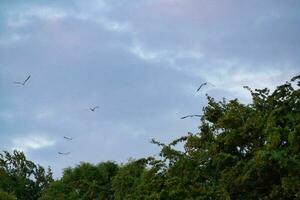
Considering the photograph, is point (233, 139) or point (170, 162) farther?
point (170, 162)

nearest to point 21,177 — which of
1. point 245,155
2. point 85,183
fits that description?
point 85,183

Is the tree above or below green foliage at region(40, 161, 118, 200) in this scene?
below

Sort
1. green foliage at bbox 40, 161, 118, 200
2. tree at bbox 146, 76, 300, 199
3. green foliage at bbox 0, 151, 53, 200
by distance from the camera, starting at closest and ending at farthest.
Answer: tree at bbox 146, 76, 300, 199 → green foliage at bbox 40, 161, 118, 200 → green foliage at bbox 0, 151, 53, 200

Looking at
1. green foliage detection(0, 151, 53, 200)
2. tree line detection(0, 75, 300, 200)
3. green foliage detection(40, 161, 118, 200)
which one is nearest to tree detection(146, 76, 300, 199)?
tree line detection(0, 75, 300, 200)

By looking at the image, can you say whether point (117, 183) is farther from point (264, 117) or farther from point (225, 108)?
point (264, 117)

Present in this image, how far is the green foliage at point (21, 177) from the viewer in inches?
1921

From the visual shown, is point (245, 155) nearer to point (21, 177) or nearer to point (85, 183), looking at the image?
point (85, 183)

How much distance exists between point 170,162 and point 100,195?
35.5 ft

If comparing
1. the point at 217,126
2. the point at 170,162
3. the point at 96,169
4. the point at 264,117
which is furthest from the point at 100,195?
the point at 264,117

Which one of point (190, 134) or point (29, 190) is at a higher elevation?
point (29, 190)

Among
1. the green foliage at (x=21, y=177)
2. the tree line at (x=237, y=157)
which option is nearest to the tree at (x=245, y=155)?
the tree line at (x=237, y=157)

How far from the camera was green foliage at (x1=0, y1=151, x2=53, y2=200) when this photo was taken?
160 ft

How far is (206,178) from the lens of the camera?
2272 centimetres

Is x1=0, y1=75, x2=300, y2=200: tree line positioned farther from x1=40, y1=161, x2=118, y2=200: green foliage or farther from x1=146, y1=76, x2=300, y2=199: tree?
x1=40, y1=161, x2=118, y2=200: green foliage
